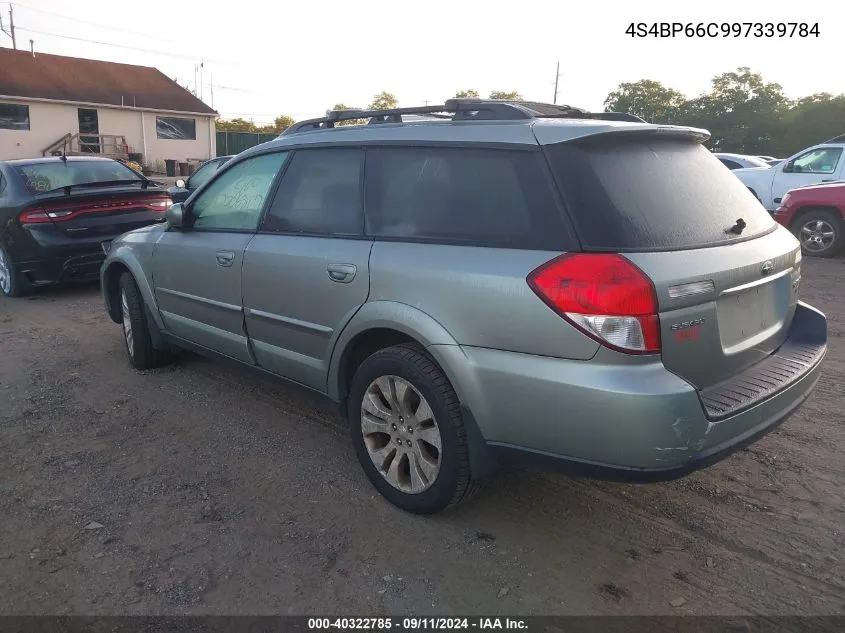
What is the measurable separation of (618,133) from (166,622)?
2584mm

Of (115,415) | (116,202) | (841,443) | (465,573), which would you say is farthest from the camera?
(116,202)

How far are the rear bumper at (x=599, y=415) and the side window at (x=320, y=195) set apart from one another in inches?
41.0

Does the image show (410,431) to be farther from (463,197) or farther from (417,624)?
(463,197)

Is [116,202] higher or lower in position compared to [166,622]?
higher

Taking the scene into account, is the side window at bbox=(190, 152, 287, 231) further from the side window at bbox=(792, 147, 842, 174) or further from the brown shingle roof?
the brown shingle roof

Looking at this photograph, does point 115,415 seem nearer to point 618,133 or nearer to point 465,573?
point 465,573

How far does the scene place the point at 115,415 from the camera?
14.4 feet

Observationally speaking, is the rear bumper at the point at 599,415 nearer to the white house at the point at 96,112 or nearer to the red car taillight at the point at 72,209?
the red car taillight at the point at 72,209

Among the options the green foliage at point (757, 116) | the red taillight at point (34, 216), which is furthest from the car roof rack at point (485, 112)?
the green foliage at point (757, 116)

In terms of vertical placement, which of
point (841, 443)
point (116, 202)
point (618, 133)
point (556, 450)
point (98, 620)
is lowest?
point (98, 620)

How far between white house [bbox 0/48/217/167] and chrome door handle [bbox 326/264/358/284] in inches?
1237

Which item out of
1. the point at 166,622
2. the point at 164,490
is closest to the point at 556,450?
the point at 166,622

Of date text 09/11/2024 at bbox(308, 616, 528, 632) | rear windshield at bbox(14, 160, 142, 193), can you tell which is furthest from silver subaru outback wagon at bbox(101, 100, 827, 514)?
rear windshield at bbox(14, 160, 142, 193)

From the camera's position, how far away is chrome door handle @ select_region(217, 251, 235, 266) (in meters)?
4.00
